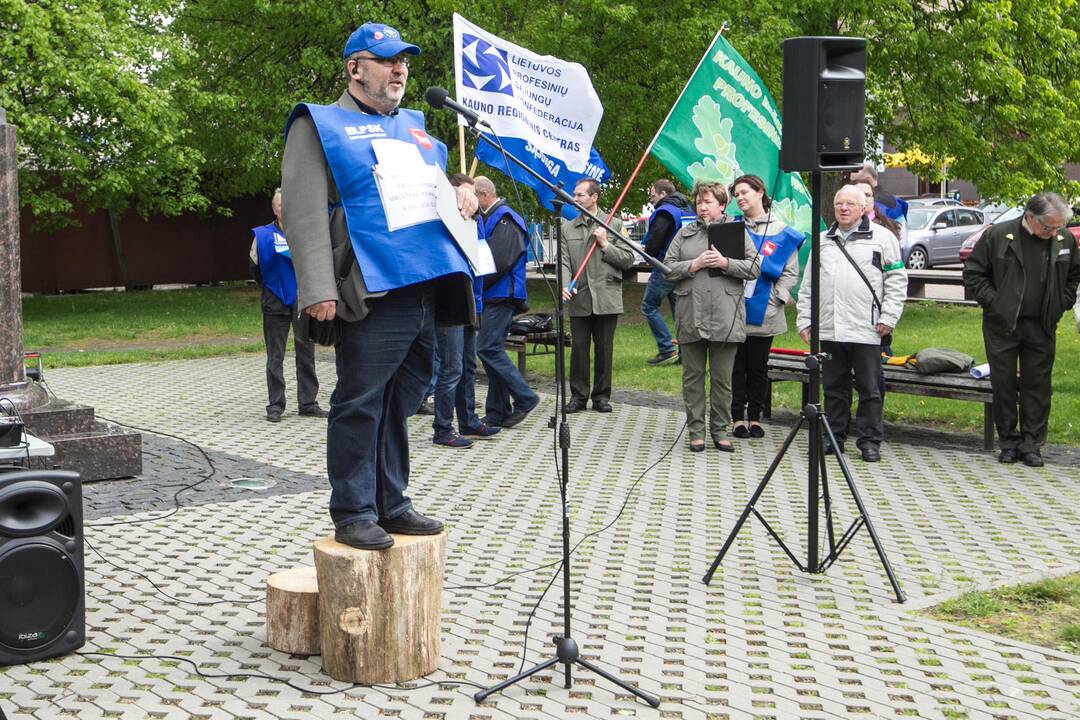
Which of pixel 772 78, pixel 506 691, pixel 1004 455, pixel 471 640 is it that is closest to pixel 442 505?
pixel 471 640

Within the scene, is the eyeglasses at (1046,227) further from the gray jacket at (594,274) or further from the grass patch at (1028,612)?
the gray jacket at (594,274)

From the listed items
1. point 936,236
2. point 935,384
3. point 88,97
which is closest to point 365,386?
point 935,384

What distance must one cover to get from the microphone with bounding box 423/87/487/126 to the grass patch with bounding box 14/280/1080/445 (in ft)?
25.4

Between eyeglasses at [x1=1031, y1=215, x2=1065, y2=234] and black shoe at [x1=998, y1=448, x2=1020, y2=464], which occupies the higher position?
eyeglasses at [x1=1031, y1=215, x2=1065, y2=234]

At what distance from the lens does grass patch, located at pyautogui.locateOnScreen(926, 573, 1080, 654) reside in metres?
6.04

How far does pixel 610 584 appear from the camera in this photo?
6.92 meters

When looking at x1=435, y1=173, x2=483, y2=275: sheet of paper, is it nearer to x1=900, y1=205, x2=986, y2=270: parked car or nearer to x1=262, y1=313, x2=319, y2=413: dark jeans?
x1=262, y1=313, x2=319, y2=413: dark jeans

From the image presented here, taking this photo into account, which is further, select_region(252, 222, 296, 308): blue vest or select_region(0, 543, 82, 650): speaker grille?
select_region(252, 222, 296, 308): blue vest

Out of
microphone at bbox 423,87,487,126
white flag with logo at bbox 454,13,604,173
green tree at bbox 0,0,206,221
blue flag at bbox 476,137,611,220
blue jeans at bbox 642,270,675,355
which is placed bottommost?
blue jeans at bbox 642,270,675,355

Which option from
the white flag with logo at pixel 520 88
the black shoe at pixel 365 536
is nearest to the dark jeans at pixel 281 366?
the white flag with logo at pixel 520 88

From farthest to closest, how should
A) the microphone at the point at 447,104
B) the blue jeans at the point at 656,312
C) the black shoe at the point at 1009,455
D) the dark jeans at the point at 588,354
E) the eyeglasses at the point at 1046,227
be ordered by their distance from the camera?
the blue jeans at the point at 656,312, the dark jeans at the point at 588,354, the black shoe at the point at 1009,455, the eyeglasses at the point at 1046,227, the microphone at the point at 447,104

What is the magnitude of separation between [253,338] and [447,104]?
1689cm

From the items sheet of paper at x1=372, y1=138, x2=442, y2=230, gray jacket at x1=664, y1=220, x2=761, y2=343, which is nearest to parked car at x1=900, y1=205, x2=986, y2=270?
gray jacket at x1=664, y1=220, x2=761, y2=343

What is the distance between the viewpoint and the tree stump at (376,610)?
5.29 m
